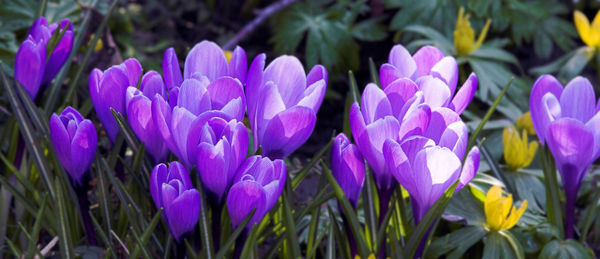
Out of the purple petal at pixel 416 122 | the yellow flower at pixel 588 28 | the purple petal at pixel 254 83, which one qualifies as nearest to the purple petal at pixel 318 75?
the purple petal at pixel 254 83

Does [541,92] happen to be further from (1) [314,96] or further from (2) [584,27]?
(2) [584,27]

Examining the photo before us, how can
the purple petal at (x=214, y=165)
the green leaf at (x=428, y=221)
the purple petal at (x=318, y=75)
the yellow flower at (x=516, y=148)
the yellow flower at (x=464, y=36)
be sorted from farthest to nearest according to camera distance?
the yellow flower at (x=464, y=36), the yellow flower at (x=516, y=148), the purple petal at (x=318, y=75), the green leaf at (x=428, y=221), the purple petal at (x=214, y=165)

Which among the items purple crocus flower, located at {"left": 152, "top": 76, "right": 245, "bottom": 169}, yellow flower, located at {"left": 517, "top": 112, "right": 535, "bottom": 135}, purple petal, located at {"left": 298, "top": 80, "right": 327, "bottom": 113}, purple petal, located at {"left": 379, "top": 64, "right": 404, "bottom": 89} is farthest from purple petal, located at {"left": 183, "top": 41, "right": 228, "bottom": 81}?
yellow flower, located at {"left": 517, "top": 112, "right": 535, "bottom": 135}

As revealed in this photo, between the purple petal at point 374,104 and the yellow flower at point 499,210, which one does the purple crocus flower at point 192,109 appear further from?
the yellow flower at point 499,210

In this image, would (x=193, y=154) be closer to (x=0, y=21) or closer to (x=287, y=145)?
(x=287, y=145)

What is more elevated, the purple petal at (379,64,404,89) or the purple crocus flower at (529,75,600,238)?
the purple petal at (379,64,404,89)

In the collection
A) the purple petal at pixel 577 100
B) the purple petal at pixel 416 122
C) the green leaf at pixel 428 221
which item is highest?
the purple petal at pixel 416 122

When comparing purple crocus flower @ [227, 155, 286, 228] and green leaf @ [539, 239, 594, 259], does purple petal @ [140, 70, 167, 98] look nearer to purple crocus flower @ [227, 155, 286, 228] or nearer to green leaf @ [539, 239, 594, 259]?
purple crocus flower @ [227, 155, 286, 228]
